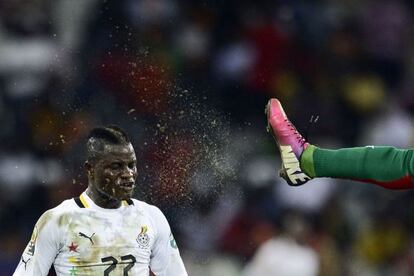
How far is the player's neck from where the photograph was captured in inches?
278

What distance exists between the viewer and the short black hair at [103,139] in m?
7.07

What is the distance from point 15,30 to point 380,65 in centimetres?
A: 413

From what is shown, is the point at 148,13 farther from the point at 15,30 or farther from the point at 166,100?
the point at 166,100

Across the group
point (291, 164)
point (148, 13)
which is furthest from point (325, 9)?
point (291, 164)

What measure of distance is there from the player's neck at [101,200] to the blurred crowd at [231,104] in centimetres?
226

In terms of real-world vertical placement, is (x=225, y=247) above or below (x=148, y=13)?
below

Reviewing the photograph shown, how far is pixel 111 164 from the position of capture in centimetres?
702

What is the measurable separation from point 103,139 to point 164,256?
782 millimetres

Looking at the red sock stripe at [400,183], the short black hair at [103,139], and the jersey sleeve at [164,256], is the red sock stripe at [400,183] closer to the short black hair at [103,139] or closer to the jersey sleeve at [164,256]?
the jersey sleeve at [164,256]

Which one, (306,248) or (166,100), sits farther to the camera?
(306,248)

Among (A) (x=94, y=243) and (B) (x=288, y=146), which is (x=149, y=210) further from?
(B) (x=288, y=146)

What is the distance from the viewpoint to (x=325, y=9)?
46.5ft

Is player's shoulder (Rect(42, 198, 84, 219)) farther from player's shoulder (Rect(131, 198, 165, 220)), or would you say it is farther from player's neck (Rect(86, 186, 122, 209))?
player's shoulder (Rect(131, 198, 165, 220))

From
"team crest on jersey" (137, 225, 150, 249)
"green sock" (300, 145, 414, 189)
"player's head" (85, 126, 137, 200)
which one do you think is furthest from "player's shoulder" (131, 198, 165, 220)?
"green sock" (300, 145, 414, 189)
